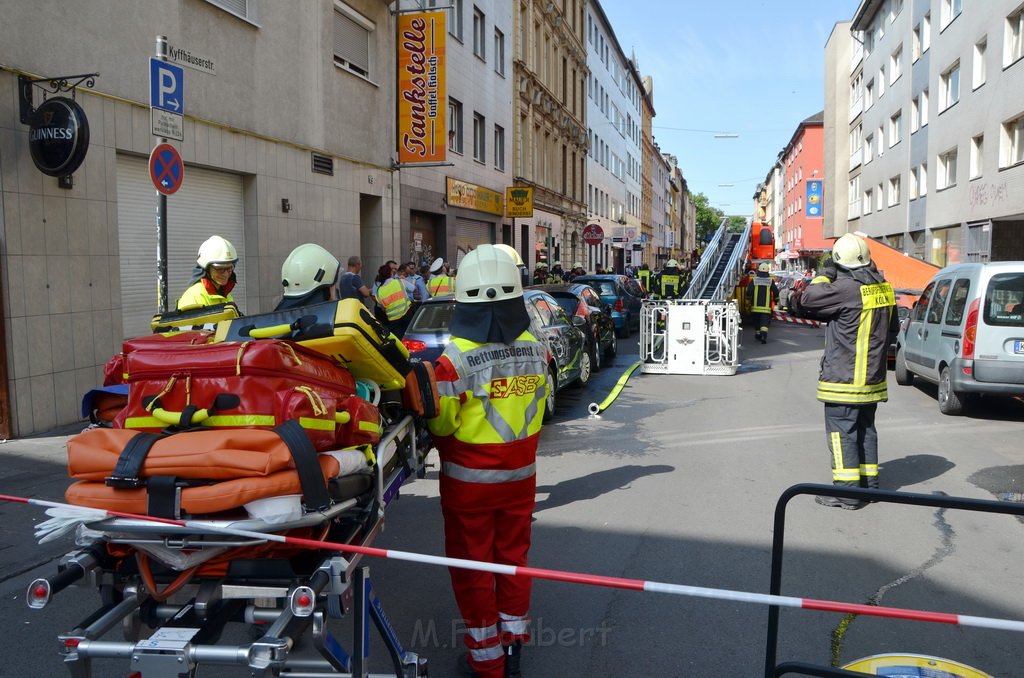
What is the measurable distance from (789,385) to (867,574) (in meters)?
8.09

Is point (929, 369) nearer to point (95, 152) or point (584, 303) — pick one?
point (584, 303)

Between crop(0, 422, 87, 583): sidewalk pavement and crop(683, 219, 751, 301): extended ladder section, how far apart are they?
46.7 ft

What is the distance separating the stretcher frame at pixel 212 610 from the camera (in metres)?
2.36

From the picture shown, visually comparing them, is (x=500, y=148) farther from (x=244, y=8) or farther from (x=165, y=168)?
(x=165, y=168)

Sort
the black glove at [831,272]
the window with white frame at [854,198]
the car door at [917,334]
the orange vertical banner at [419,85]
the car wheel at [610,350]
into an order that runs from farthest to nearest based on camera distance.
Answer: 1. the window with white frame at [854,198]
2. the orange vertical banner at [419,85]
3. the car wheel at [610,350]
4. the car door at [917,334]
5. the black glove at [831,272]

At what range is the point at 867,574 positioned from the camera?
476cm

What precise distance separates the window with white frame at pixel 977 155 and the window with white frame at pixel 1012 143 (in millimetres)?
2000

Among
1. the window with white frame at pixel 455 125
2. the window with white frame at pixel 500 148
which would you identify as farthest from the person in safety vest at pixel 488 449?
the window with white frame at pixel 500 148

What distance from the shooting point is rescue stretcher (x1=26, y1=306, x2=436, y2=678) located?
247 cm

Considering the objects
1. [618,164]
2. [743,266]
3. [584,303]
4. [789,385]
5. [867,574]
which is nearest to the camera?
[867,574]

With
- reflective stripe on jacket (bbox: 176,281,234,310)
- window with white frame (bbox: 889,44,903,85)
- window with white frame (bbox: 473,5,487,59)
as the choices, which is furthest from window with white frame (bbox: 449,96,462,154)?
window with white frame (bbox: 889,44,903,85)

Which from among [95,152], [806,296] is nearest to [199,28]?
[95,152]

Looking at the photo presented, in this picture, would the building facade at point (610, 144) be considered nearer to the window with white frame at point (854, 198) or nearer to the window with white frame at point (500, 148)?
the window with white frame at point (854, 198)

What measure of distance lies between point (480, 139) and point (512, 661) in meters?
21.6
